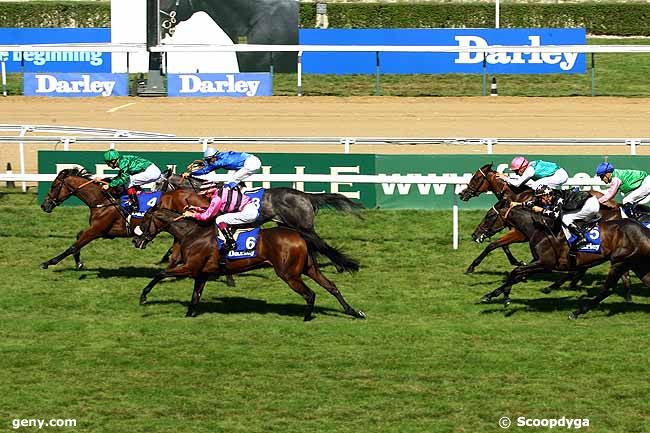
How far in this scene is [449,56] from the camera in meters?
31.1

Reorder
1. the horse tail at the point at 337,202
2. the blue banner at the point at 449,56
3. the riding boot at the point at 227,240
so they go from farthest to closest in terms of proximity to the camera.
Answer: the blue banner at the point at 449,56
the horse tail at the point at 337,202
the riding boot at the point at 227,240

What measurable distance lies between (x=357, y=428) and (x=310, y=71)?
2349 cm

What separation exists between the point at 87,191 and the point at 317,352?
16.6 ft

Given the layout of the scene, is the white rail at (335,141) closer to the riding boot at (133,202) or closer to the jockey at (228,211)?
the riding boot at (133,202)

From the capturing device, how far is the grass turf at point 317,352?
9.36 metres

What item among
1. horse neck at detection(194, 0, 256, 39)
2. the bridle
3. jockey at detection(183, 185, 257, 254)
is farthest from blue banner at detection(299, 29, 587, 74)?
jockey at detection(183, 185, 257, 254)

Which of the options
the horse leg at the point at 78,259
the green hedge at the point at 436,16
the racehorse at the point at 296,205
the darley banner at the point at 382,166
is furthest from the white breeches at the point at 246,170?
the green hedge at the point at 436,16

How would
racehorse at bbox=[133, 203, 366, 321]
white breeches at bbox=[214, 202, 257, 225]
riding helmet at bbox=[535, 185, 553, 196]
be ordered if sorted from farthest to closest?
riding helmet at bbox=[535, 185, 553, 196] < white breeches at bbox=[214, 202, 257, 225] < racehorse at bbox=[133, 203, 366, 321]

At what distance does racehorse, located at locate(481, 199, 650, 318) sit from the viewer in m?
12.4

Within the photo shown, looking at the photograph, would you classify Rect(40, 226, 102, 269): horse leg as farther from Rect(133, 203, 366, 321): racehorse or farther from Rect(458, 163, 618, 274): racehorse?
Rect(458, 163, 618, 274): racehorse

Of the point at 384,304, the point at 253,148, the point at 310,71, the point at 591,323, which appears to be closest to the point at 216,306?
the point at 384,304

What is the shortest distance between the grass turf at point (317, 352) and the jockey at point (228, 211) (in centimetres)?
94

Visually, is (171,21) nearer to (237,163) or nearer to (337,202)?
(237,163)

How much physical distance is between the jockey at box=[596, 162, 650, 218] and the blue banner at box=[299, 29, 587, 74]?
17.2 m
